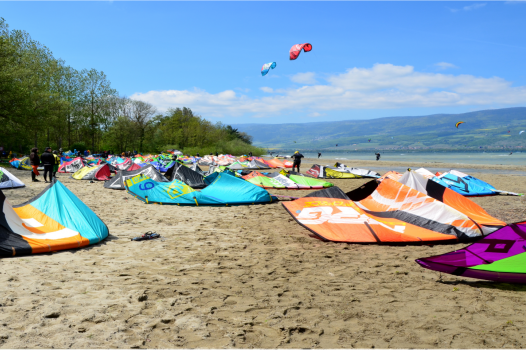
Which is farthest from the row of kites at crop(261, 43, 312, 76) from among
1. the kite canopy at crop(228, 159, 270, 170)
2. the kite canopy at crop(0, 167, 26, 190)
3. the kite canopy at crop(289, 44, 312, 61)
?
the kite canopy at crop(0, 167, 26, 190)

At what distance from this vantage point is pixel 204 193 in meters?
9.91

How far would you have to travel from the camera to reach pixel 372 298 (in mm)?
3758

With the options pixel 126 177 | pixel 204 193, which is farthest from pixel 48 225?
pixel 126 177

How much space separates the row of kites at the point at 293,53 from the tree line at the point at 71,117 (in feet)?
49.8

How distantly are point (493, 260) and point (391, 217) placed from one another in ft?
9.43

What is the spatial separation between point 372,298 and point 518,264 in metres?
1.72

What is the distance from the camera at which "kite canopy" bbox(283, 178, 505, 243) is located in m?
6.16

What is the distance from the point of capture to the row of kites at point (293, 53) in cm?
1772

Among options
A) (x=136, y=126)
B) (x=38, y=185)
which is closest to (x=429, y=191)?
(x=38, y=185)

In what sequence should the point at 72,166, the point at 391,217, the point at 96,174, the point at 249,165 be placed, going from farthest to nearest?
1. the point at 249,165
2. the point at 72,166
3. the point at 96,174
4. the point at 391,217

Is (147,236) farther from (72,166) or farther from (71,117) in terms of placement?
(71,117)

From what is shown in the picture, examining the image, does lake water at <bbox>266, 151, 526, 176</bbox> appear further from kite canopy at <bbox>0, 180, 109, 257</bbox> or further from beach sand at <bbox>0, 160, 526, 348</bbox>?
kite canopy at <bbox>0, 180, 109, 257</bbox>

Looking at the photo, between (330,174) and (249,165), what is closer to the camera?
(330,174)

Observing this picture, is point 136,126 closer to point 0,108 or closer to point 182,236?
point 0,108
